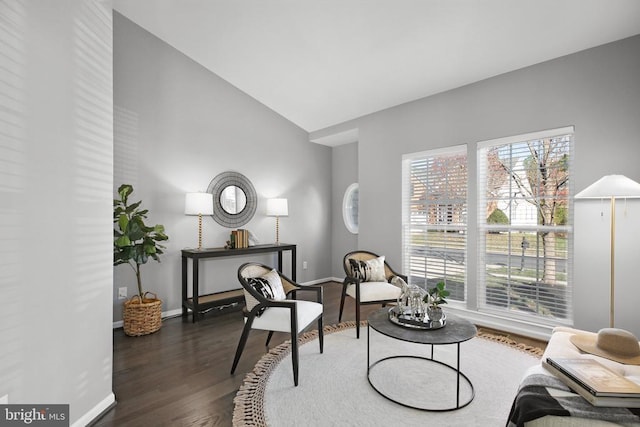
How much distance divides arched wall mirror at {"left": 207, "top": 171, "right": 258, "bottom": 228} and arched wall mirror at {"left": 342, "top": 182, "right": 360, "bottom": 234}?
71.2 inches

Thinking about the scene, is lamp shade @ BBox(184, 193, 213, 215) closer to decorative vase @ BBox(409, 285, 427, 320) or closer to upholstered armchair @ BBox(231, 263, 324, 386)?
upholstered armchair @ BBox(231, 263, 324, 386)

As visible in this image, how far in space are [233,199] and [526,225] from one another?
3684mm

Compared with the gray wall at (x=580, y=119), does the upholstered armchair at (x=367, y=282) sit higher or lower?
lower

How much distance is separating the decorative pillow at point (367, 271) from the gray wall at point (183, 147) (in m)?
1.76

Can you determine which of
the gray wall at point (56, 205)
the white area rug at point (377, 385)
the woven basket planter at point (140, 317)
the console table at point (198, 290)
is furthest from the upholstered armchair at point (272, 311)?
the woven basket planter at point (140, 317)

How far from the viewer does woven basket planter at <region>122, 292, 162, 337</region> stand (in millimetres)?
3137

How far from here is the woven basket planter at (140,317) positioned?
314 centimetres

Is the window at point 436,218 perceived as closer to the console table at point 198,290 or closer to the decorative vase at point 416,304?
the decorative vase at point 416,304

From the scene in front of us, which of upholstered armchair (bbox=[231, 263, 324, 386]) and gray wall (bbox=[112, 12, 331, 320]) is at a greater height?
gray wall (bbox=[112, 12, 331, 320])

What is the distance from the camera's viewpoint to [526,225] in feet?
10.6

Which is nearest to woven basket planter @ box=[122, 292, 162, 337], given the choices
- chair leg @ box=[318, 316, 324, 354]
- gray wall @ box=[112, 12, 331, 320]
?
gray wall @ box=[112, 12, 331, 320]

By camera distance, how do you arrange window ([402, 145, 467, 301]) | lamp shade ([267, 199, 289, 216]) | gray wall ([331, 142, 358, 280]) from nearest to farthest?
1. window ([402, 145, 467, 301])
2. lamp shade ([267, 199, 289, 216])
3. gray wall ([331, 142, 358, 280])

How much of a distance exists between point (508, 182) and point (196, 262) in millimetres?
3738

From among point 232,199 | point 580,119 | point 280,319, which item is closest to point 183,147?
point 232,199
